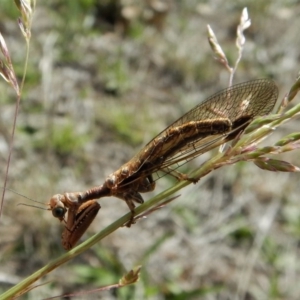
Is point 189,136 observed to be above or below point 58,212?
above

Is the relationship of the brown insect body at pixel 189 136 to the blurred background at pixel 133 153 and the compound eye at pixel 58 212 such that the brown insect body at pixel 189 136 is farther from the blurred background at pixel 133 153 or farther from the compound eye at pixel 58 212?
the blurred background at pixel 133 153

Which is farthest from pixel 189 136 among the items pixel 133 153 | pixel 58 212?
pixel 133 153

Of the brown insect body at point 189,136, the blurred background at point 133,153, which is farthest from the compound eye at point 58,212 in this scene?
the blurred background at point 133,153

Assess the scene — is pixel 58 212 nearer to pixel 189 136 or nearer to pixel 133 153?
pixel 189 136

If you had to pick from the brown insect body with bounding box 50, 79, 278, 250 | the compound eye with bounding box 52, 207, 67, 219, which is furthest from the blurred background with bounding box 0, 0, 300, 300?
the compound eye with bounding box 52, 207, 67, 219

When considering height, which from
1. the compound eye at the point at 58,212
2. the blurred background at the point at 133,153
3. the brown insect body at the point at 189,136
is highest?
the blurred background at the point at 133,153

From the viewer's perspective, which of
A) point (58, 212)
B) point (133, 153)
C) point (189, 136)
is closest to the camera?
point (58, 212)

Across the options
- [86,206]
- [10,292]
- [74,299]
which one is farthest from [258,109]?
[74,299]

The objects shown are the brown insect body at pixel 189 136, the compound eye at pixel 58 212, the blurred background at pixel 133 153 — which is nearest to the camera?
the compound eye at pixel 58 212
